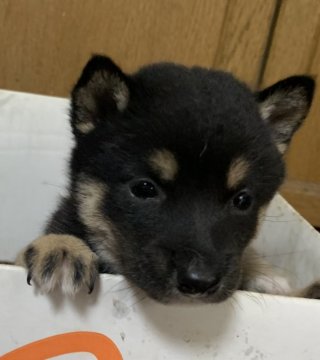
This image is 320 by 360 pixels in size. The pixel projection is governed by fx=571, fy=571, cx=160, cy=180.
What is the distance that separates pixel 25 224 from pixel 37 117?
18.7 inches

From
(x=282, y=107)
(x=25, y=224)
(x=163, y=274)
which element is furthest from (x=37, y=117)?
(x=163, y=274)

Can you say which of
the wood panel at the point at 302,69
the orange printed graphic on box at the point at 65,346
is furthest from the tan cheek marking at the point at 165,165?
the wood panel at the point at 302,69

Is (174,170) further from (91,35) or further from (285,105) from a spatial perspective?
(91,35)

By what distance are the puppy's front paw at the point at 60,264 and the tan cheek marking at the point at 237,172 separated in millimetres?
394

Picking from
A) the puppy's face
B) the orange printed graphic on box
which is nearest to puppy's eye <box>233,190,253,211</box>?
the puppy's face

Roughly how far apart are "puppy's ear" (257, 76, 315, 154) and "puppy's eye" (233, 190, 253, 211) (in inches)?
11.3

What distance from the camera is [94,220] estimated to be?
5.24 feet

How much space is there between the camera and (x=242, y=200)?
1.54m

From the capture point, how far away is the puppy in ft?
4.28

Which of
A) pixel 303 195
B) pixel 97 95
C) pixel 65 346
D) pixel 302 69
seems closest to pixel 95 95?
pixel 97 95

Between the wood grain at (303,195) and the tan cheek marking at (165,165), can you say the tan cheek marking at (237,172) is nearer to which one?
the tan cheek marking at (165,165)

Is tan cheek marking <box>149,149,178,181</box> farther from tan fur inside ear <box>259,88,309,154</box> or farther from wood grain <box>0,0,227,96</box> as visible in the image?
wood grain <box>0,0,227,96</box>

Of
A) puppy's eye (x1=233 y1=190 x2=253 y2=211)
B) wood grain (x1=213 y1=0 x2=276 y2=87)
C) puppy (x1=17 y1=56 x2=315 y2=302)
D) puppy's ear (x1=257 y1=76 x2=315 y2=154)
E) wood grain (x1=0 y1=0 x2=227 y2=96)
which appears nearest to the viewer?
puppy (x1=17 y1=56 x2=315 y2=302)

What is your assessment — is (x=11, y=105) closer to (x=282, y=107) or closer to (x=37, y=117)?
(x=37, y=117)
